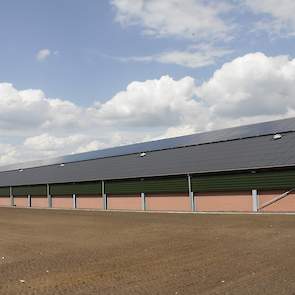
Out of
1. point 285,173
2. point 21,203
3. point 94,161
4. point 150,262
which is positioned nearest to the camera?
point 150,262

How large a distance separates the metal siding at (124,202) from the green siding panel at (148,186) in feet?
1.58

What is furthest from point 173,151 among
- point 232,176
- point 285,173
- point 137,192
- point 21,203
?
point 21,203

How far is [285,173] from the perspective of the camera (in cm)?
3425

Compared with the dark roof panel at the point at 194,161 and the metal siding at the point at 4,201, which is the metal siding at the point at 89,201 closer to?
the dark roof panel at the point at 194,161

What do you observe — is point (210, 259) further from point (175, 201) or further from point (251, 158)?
point (175, 201)

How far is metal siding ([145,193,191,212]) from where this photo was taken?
40.7m

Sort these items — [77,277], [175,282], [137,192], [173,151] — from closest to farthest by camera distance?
[175,282]
[77,277]
[137,192]
[173,151]

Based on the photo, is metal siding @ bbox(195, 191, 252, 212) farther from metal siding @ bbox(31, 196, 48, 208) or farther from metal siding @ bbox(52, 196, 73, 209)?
metal siding @ bbox(31, 196, 48, 208)

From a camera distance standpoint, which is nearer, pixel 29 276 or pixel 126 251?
pixel 29 276

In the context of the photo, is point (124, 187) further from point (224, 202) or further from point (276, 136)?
point (276, 136)

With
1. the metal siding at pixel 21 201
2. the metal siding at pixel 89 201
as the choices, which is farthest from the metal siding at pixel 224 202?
the metal siding at pixel 21 201

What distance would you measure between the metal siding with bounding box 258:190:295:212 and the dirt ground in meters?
9.63

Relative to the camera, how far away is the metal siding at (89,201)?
164 ft

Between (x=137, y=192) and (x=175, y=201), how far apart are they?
5.02m
